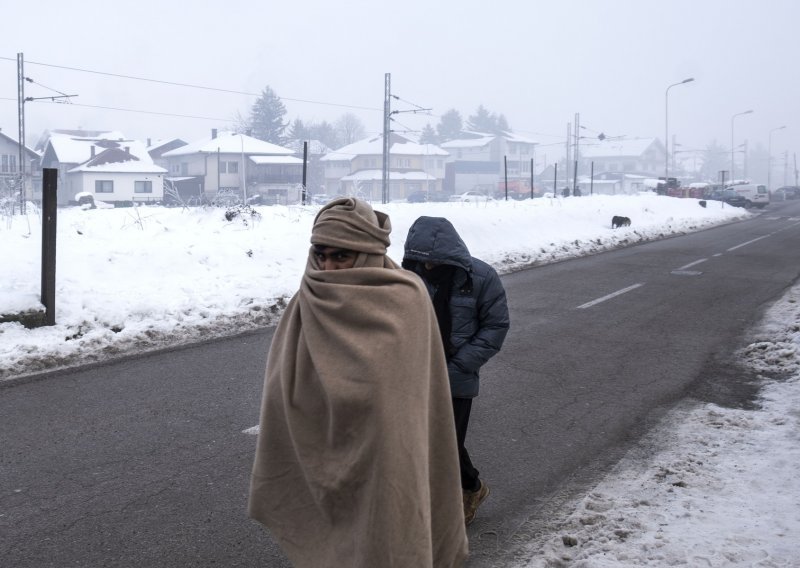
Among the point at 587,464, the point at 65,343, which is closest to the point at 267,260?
the point at 65,343

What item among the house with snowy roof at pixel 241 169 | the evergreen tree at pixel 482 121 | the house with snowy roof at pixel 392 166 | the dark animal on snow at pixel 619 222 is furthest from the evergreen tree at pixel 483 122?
the dark animal on snow at pixel 619 222

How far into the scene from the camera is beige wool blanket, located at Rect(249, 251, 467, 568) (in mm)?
2904

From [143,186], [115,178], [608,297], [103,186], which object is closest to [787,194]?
[143,186]

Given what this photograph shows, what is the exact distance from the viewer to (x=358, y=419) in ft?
9.61

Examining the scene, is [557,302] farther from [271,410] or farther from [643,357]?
[271,410]

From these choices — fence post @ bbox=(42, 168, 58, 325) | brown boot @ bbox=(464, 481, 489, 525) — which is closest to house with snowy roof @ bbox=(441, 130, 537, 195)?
fence post @ bbox=(42, 168, 58, 325)

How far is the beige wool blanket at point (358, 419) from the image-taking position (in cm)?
290

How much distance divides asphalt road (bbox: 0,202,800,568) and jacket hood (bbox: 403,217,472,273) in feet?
5.10

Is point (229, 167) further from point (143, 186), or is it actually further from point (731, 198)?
point (731, 198)

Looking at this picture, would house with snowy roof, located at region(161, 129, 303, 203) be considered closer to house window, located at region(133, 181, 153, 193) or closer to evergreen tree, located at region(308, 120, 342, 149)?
house window, located at region(133, 181, 153, 193)

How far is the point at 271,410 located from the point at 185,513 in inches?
75.5

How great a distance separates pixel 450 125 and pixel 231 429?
165457 mm

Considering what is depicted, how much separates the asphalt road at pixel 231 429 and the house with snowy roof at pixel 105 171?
66.1 m

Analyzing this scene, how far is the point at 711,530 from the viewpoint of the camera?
4477 millimetres
